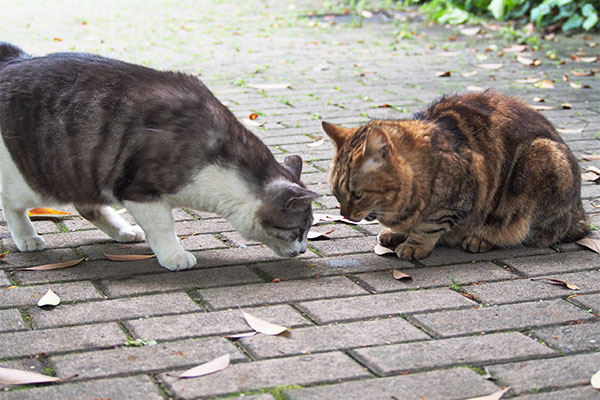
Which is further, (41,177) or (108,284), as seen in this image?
(41,177)

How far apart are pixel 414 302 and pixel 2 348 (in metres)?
1.70

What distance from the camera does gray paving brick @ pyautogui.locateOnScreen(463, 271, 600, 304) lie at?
3582 millimetres

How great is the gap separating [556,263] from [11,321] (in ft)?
8.51

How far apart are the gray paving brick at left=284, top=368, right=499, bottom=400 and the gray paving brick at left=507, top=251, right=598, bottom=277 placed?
4.13 ft

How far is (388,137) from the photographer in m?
3.97

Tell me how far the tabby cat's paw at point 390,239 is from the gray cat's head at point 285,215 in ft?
1.74

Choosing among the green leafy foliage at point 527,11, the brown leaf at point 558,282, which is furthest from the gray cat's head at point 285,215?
the green leafy foliage at point 527,11

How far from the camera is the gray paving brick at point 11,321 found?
321 centimetres

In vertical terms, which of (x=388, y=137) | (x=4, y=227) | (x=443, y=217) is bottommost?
(x=4, y=227)

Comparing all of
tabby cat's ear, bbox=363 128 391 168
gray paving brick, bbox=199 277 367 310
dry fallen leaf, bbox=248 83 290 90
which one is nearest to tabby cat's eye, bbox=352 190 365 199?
tabby cat's ear, bbox=363 128 391 168

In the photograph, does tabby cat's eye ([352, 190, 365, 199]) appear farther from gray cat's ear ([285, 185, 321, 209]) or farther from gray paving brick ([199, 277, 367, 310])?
gray paving brick ([199, 277, 367, 310])

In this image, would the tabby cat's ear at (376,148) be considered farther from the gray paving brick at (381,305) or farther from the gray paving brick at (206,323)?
the gray paving brick at (206,323)

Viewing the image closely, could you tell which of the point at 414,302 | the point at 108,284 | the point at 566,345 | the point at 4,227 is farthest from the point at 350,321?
the point at 4,227

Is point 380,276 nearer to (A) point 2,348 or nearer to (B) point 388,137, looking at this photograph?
(B) point 388,137
